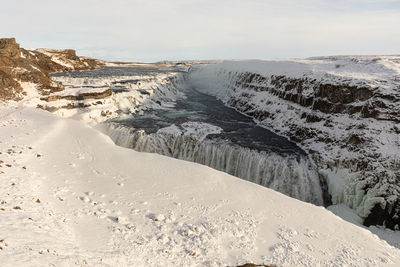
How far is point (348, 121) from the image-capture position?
17500mm

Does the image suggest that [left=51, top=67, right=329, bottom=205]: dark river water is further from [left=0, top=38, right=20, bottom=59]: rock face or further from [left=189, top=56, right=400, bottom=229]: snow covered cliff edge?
[left=0, top=38, right=20, bottom=59]: rock face

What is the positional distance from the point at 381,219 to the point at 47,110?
23.1 meters

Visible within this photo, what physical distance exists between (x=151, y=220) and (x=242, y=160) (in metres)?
8.81

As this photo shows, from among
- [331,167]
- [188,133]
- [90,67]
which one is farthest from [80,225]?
[90,67]

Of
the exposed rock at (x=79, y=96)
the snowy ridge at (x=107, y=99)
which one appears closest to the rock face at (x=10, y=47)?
the snowy ridge at (x=107, y=99)

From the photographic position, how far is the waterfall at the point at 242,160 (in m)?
14.7

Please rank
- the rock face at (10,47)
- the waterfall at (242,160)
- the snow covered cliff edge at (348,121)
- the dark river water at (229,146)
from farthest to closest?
the rock face at (10,47) < the dark river water at (229,146) < the waterfall at (242,160) < the snow covered cliff edge at (348,121)

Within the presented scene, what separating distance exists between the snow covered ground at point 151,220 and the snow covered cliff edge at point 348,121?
5.03m

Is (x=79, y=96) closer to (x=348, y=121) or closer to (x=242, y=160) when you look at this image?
(x=242, y=160)

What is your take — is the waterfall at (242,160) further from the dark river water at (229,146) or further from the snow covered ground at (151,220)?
the snow covered ground at (151,220)

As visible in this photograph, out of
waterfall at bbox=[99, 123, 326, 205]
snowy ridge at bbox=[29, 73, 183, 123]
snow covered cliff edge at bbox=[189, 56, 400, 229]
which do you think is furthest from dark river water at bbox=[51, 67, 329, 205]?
snowy ridge at bbox=[29, 73, 183, 123]

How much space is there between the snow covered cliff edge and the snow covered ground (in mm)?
5030

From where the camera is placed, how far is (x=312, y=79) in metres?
22.4

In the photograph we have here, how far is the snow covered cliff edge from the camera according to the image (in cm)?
1327
